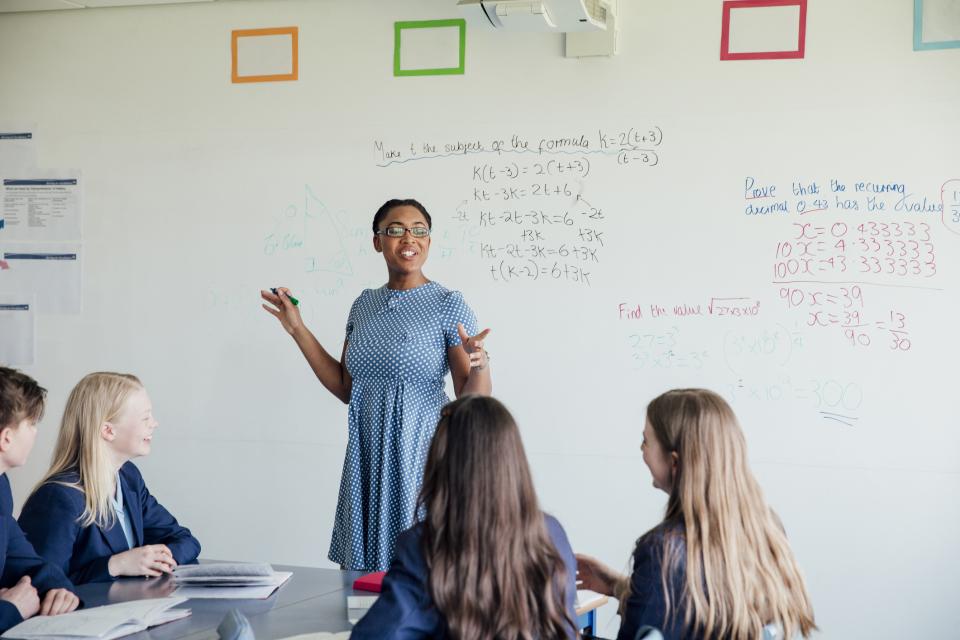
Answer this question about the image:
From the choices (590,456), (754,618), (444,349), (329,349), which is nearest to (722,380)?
(590,456)

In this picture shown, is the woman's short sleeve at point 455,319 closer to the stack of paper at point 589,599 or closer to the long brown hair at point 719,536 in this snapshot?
the stack of paper at point 589,599

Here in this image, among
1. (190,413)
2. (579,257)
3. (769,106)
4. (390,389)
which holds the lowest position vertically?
(190,413)

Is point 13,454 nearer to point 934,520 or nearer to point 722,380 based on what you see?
point 722,380

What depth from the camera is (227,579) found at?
2.46m

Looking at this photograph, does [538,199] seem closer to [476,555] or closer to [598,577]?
[598,577]

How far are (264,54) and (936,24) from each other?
256 cm

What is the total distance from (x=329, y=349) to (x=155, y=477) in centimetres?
98

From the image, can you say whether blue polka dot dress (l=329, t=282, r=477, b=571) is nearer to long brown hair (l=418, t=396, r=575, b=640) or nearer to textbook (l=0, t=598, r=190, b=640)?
textbook (l=0, t=598, r=190, b=640)

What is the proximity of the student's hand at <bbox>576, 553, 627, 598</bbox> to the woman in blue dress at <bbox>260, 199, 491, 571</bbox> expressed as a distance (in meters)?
0.80

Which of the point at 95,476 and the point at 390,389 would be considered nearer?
the point at 95,476

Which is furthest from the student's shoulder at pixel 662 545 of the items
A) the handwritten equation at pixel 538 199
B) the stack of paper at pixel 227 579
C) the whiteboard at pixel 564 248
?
the handwritten equation at pixel 538 199

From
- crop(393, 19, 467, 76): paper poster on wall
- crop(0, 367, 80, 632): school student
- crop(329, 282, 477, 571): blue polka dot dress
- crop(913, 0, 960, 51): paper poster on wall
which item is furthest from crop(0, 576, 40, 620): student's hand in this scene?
crop(913, 0, 960, 51): paper poster on wall

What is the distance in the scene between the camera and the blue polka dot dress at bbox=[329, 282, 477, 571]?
3.12 m

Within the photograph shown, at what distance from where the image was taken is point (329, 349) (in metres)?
4.39
